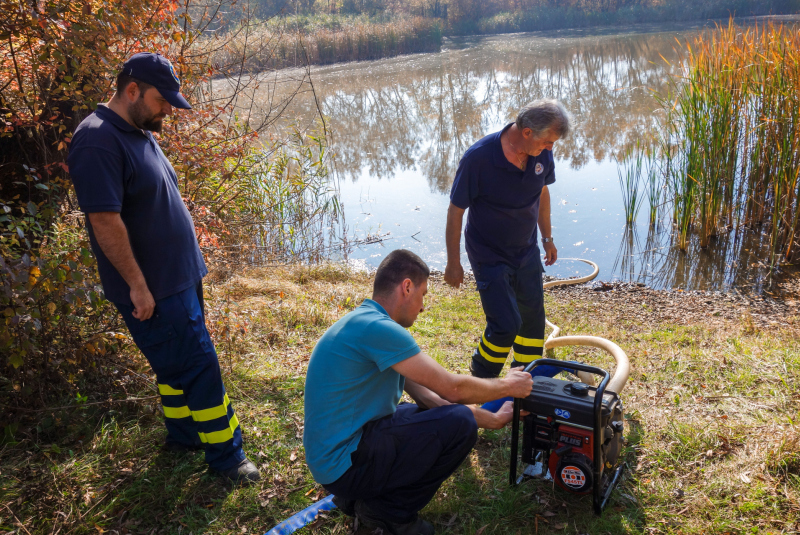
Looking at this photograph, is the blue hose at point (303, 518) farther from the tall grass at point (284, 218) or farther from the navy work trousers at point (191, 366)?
the tall grass at point (284, 218)

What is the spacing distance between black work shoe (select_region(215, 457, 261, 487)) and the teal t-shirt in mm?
811

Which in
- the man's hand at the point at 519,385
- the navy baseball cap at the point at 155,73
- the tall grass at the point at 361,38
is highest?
the tall grass at the point at 361,38

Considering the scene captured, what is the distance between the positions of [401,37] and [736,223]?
19.5m

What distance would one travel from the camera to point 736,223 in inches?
318

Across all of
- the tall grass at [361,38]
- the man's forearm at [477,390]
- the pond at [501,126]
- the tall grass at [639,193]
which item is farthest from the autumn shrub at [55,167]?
the tall grass at [361,38]

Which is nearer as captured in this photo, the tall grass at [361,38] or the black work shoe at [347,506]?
the black work shoe at [347,506]

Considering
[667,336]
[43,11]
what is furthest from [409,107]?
[43,11]

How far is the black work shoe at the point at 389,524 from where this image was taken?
2.56 m

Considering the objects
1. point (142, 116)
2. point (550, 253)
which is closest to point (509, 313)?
point (550, 253)

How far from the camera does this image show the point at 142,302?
2.64 metres

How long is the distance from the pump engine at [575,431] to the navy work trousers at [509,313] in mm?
658

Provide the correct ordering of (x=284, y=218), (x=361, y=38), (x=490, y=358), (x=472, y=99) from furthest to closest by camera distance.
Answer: (x=361, y=38) → (x=472, y=99) → (x=284, y=218) → (x=490, y=358)

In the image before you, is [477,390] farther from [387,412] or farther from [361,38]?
[361,38]

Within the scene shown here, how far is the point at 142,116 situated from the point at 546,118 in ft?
7.03
